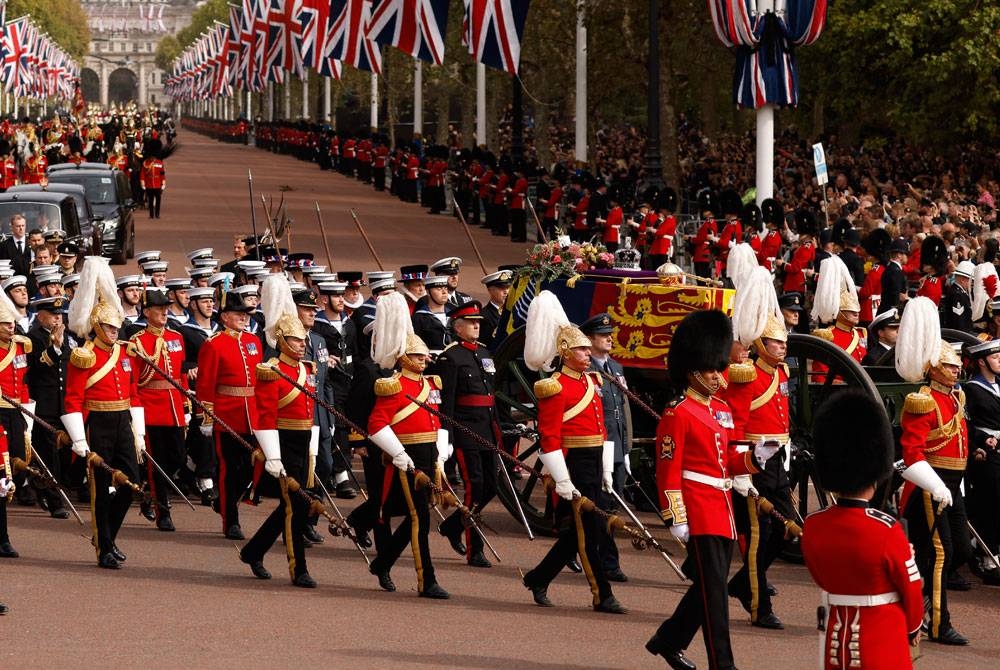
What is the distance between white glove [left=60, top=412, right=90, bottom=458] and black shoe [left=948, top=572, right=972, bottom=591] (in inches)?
184

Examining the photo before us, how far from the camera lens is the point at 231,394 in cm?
1176

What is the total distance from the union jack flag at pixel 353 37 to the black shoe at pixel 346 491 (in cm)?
2114

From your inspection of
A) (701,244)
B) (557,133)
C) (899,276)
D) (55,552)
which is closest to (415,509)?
(55,552)

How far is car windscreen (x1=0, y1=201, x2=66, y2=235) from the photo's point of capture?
22.7 meters

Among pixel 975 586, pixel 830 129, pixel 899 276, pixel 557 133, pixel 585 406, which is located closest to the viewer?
pixel 585 406

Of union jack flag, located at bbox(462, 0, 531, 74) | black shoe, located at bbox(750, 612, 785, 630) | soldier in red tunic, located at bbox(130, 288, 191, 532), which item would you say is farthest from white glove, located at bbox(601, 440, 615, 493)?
union jack flag, located at bbox(462, 0, 531, 74)

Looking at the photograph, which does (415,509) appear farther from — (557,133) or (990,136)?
(557,133)

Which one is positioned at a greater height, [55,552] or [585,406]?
[585,406]

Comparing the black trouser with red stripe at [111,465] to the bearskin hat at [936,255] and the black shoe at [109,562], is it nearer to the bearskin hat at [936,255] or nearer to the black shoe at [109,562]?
the black shoe at [109,562]

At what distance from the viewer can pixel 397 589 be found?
1030 cm

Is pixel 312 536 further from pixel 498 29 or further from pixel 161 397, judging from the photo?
pixel 498 29

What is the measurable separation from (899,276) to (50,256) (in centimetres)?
725

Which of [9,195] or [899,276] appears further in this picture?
[9,195]

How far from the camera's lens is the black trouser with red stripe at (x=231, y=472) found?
11.4 meters
